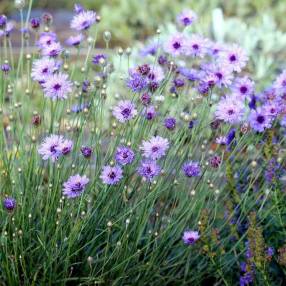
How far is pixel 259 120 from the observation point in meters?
2.64

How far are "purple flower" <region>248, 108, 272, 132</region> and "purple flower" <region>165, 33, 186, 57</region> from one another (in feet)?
1.27

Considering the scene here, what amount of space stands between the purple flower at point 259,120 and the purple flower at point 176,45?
0.39 meters

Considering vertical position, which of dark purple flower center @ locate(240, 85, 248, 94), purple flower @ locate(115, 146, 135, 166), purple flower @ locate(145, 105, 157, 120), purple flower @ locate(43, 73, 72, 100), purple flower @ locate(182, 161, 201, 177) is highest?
purple flower @ locate(43, 73, 72, 100)

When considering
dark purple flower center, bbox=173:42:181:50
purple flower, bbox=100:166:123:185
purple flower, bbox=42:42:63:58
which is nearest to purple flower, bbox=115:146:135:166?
purple flower, bbox=100:166:123:185

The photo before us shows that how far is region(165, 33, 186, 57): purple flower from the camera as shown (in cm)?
273

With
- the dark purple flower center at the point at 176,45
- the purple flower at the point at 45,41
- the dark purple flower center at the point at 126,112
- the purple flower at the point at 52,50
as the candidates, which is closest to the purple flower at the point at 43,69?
the purple flower at the point at 52,50

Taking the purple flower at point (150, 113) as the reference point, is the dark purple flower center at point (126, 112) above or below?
above

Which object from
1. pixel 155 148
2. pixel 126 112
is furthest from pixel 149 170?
pixel 126 112

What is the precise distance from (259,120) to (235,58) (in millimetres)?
282

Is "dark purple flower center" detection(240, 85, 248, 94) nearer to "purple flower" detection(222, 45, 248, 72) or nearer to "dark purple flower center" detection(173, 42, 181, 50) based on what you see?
"purple flower" detection(222, 45, 248, 72)

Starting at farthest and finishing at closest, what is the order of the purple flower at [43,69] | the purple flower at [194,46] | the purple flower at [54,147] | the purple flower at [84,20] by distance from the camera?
the purple flower at [194,46], the purple flower at [84,20], the purple flower at [43,69], the purple flower at [54,147]

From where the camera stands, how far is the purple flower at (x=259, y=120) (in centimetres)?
262

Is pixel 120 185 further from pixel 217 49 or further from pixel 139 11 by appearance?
pixel 139 11

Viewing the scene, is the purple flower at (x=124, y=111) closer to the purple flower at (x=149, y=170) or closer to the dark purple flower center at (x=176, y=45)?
the purple flower at (x=149, y=170)
